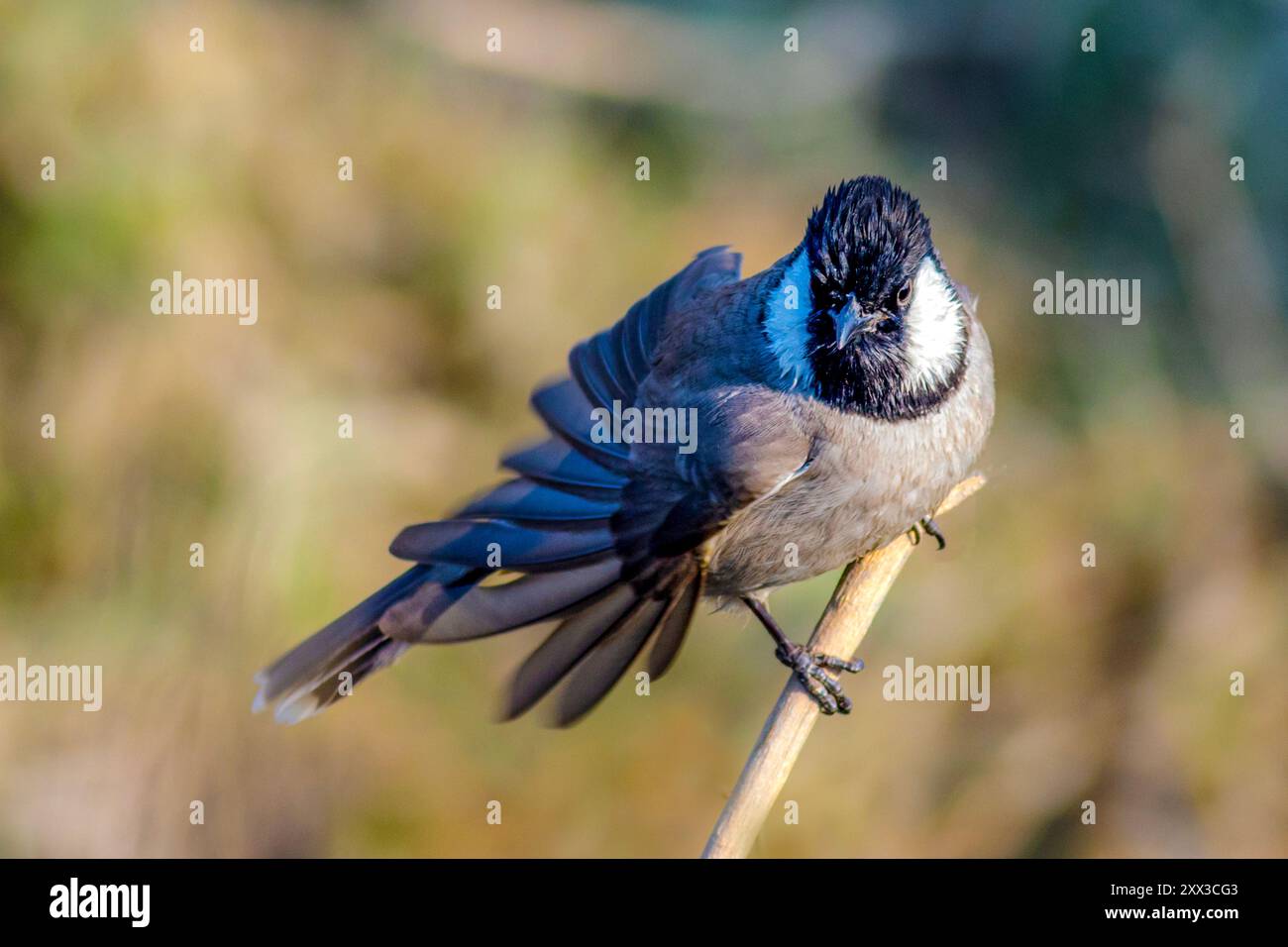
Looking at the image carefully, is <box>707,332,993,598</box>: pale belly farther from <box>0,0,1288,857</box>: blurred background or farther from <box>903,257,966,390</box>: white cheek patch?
<box>0,0,1288,857</box>: blurred background

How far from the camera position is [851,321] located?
377 cm

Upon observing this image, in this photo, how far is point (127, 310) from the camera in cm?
635

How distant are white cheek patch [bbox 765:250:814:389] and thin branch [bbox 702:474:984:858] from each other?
23.8 inches

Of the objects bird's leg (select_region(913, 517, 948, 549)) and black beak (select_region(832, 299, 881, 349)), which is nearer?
black beak (select_region(832, 299, 881, 349))

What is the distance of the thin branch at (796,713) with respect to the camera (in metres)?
3.29

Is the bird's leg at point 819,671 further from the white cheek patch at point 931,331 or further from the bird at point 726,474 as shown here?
the white cheek patch at point 931,331

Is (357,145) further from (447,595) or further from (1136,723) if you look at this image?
(1136,723)

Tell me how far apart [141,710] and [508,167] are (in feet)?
11.3

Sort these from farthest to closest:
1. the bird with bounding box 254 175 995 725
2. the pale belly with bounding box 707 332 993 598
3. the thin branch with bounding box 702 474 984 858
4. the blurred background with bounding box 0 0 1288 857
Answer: the blurred background with bounding box 0 0 1288 857
the pale belly with bounding box 707 332 993 598
the bird with bounding box 254 175 995 725
the thin branch with bounding box 702 474 984 858

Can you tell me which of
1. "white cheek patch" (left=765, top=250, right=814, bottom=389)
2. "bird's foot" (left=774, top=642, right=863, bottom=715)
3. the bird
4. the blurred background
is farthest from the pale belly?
the blurred background

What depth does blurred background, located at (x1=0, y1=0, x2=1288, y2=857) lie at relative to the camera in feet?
19.5

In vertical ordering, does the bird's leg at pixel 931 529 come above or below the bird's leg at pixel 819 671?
above

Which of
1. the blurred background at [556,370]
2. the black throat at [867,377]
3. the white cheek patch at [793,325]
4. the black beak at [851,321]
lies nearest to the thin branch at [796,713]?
the black throat at [867,377]

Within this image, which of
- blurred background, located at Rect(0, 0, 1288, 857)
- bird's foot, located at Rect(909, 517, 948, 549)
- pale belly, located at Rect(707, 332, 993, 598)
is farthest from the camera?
blurred background, located at Rect(0, 0, 1288, 857)
